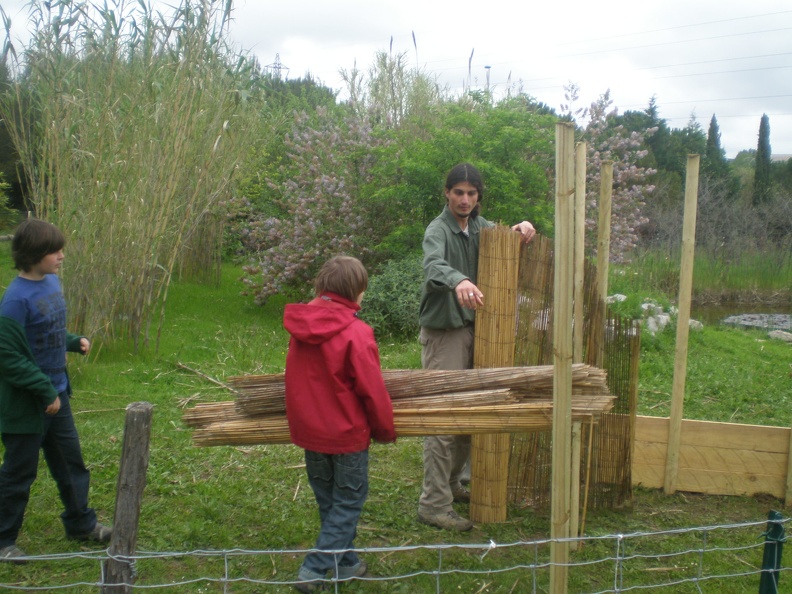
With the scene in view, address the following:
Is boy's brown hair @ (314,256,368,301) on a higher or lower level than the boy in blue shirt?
higher

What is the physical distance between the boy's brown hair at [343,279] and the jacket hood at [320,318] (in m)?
0.03

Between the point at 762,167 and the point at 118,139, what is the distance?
25306 mm

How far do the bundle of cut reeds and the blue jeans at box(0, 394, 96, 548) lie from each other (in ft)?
2.86

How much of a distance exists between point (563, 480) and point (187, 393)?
4.64 m

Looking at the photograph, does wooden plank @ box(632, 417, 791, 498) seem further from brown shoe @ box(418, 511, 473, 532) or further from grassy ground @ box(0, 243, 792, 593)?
brown shoe @ box(418, 511, 473, 532)

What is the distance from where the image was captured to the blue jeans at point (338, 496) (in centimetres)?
317

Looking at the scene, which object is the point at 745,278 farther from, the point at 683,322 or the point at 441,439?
the point at 441,439

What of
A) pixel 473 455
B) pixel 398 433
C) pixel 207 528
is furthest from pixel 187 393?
pixel 398 433

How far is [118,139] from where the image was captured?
6871mm

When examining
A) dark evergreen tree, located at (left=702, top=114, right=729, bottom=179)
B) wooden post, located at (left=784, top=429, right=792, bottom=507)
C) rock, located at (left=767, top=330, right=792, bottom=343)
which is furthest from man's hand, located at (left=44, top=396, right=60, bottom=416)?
dark evergreen tree, located at (left=702, top=114, right=729, bottom=179)

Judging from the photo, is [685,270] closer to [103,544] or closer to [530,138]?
[103,544]

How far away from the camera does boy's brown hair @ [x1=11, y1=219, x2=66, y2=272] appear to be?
3.36 m

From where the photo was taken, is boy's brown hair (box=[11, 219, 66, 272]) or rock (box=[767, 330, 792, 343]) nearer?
boy's brown hair (box=[11, 219, 66, 272])

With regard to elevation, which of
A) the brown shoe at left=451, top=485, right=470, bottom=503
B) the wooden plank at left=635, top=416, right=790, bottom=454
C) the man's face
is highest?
the man's face
